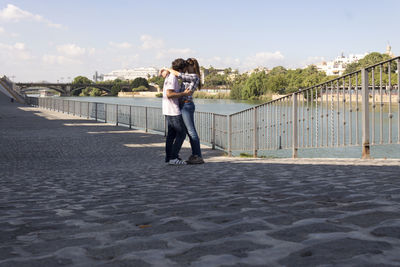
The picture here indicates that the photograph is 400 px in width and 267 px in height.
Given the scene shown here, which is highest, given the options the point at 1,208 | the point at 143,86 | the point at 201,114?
the point at 143,86

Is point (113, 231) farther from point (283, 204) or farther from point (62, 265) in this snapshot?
point (283, 204)

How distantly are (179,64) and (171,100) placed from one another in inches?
24.1

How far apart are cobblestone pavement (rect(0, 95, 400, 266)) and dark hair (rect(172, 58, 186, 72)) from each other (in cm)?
229

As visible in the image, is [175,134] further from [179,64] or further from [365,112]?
[365,112]

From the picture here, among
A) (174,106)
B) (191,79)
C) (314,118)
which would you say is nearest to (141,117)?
(314,118)

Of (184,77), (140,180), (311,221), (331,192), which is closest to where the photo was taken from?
(311,221)

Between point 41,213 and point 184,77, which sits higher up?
point 184,77

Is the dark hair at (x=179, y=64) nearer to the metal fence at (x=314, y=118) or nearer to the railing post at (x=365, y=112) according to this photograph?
the metal fence at (x=314, y=118)

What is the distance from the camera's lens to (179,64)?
→ 26.6ft

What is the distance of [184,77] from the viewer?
8.00 m

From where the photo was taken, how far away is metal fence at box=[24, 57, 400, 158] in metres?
8.20

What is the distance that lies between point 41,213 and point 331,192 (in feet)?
8.03

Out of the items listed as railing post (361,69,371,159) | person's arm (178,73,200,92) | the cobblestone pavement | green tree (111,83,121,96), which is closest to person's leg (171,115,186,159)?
person's arm (178,73,200,92)

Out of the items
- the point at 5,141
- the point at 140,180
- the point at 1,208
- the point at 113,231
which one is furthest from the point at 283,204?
the point at 5,141
